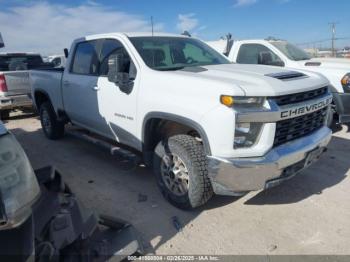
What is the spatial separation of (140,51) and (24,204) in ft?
9.03

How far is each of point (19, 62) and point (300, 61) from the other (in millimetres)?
7454

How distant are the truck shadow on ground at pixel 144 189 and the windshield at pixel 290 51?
2065 millimetres

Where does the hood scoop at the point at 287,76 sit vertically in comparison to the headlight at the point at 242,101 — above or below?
above

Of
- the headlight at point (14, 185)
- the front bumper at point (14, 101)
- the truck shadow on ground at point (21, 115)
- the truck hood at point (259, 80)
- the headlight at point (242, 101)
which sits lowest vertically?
the truck shadow on ground at point (21, 115)

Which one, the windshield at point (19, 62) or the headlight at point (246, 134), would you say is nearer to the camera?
the headlight at point (246, 134)

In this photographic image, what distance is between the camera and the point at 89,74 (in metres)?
4.86

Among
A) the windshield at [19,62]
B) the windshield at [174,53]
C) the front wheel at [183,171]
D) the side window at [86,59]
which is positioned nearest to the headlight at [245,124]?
the front wheel at [183,171]

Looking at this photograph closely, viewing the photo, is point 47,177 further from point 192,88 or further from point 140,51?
point 140,51

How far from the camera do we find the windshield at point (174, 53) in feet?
13.4

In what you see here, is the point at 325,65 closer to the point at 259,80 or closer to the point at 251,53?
the point at 251,53

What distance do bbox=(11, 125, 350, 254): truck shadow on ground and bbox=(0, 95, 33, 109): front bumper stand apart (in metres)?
2.87

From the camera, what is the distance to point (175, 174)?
3.60 meters

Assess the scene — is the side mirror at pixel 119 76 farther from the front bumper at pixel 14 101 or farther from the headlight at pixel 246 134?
the front bumper at pixel 14 101

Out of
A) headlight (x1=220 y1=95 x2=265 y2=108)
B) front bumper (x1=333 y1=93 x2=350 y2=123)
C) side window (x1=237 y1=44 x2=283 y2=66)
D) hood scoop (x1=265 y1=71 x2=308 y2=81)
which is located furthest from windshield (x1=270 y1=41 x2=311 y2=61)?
headlight (x1=220 y1=95 x2=265 y2=108)
